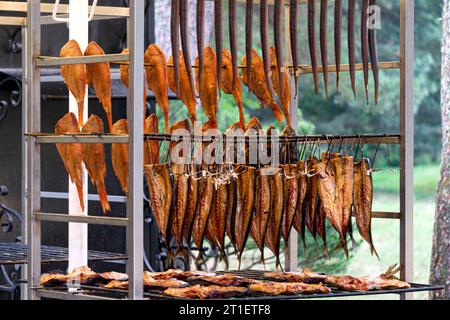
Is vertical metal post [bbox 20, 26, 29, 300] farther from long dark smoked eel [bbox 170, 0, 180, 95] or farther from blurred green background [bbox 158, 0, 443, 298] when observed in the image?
blurred green background [bbox 158, 0, 443, 298]

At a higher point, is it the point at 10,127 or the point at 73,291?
the point at 10,127

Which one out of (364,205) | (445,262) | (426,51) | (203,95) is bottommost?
(445,262)

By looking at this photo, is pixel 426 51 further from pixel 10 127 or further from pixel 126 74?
pixel 126 74

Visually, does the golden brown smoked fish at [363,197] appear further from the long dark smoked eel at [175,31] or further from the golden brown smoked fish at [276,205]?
the long dark smoked eel at [175,31]

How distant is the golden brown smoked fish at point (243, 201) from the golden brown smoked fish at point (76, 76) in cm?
79

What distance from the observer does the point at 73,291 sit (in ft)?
15.3

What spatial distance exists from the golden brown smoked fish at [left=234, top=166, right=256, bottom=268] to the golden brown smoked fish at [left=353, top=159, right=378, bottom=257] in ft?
1.70

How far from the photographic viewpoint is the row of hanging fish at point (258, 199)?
487 cm

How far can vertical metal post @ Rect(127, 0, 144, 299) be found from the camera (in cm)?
437

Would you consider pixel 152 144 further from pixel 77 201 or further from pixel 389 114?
pixel 389 114

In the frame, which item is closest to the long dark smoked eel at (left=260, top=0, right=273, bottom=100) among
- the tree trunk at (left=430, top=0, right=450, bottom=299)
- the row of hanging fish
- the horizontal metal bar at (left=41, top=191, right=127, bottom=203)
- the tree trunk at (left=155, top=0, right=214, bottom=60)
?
the row of hanging fish

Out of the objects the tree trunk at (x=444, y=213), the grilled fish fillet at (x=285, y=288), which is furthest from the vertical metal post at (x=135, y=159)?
the tree trunk at (x=444, y=213)
